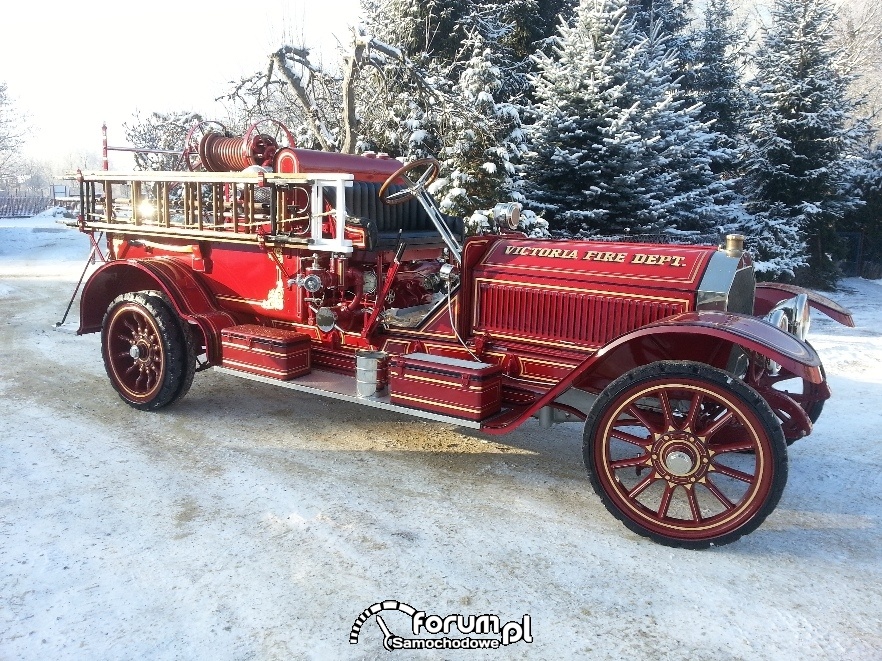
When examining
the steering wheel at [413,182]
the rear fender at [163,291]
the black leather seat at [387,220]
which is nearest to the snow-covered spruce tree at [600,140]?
the black leather seat at [387,220]

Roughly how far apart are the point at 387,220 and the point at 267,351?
1.46m

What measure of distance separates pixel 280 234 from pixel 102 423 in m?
2.00

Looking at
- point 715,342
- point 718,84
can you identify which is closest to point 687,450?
point 715,342

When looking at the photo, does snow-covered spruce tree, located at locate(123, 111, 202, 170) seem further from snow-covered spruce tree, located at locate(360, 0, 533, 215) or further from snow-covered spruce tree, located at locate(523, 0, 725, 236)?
snow-covered spruce tree, located at locate(523, 0, 725, 236)

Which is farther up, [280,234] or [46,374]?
[280,234]

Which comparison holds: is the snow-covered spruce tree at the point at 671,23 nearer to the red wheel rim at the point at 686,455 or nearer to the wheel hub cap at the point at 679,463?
the red wheel rim at the point at 686,455

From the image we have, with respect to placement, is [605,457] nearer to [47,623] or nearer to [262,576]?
[262,576]

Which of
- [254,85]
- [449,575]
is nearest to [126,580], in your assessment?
[449,575]

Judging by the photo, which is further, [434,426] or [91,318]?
[91,318]

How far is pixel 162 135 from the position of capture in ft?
48.5

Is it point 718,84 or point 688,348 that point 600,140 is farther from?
point 688,348

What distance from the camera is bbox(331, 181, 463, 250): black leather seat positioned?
15.9 feet

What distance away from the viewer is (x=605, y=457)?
348 cm

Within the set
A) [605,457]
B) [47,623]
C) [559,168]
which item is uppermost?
[559,168]
